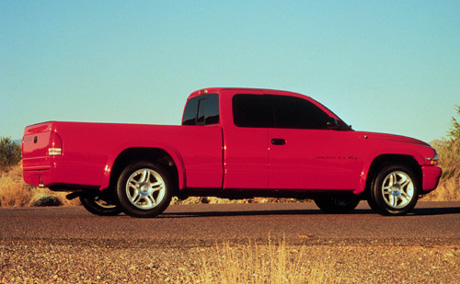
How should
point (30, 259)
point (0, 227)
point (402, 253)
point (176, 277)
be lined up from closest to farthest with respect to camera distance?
1. point (176, 277)
2. point (30, 259)
3. point (402, 253)
4. point (0, 227)

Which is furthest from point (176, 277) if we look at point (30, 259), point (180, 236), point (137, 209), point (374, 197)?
point (374, 197)

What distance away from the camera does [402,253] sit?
7.34 m

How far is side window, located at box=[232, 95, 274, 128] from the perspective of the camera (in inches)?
423

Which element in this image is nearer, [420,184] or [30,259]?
[30,259]

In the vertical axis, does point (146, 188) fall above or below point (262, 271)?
above

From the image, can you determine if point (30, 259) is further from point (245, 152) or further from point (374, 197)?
point (374, 197)

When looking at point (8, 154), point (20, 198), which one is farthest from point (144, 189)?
point (8, 154)

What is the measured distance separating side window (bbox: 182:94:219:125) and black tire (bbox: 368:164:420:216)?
2.92m

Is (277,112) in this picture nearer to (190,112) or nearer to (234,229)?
(190,112)

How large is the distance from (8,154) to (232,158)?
37.8 m

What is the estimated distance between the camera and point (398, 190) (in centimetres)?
1135

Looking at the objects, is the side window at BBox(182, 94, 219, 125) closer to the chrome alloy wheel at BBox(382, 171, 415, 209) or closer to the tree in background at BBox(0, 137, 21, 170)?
the chrome alloy wheel at BBox(382, 171, 415, 209)

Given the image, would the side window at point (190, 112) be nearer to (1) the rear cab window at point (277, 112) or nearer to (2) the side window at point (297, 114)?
(1) the rear cab window at point (277, 112)

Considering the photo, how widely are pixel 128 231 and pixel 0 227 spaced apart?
1987mm
